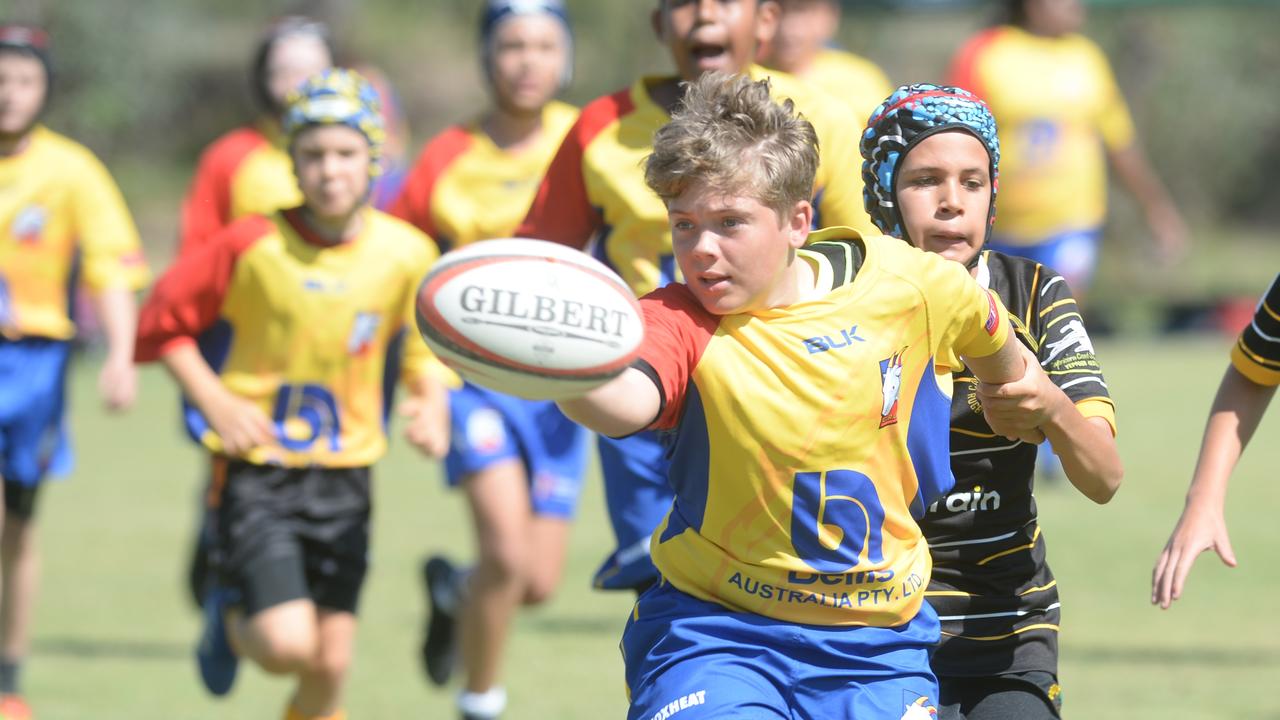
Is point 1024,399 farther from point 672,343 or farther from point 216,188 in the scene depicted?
point 216,188

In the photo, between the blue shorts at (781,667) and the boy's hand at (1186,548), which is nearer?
the blue shorts at (781,667)

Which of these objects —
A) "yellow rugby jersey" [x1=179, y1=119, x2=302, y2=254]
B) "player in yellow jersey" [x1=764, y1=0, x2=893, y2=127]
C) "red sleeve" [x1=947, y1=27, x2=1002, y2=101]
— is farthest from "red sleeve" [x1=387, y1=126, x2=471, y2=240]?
"red sleeve" [x1=947, y1=27, x2=1002, y2=101]

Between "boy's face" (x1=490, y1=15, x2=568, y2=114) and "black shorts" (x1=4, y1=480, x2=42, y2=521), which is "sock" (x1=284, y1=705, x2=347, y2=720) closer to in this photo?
"black shorts" (x1=4, y1=480, x2=42, y2=521)

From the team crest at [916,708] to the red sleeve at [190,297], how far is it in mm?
2803

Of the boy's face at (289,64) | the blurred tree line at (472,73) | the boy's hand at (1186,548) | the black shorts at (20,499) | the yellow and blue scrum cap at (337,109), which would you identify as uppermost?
the blurred tree line at (472,73)

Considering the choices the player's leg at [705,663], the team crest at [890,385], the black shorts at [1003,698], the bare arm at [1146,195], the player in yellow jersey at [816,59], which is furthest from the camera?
the bare arm at [1146,195]

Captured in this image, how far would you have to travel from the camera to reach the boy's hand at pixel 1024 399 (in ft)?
10.7

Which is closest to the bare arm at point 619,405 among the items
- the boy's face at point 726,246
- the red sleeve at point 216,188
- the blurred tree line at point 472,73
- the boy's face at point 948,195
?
the boy's face at point 726,246

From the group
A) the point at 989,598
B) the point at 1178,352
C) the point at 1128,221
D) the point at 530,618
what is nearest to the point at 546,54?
the point at 530,618

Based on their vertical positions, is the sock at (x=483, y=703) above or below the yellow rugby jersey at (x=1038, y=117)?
below

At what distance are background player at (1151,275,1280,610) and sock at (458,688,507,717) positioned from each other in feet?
9.09

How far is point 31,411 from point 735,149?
14.1 feet

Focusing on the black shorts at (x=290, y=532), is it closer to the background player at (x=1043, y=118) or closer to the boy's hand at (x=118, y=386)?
the boy's hand at (x=118, y=386)

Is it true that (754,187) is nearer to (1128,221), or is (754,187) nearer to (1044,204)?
(1044,204)
